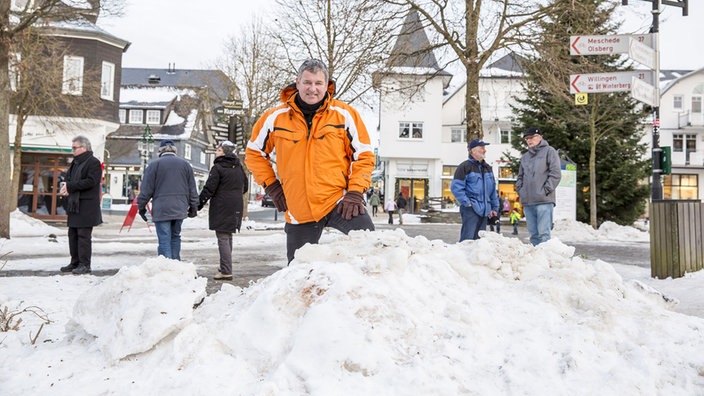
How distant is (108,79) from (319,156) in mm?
25884

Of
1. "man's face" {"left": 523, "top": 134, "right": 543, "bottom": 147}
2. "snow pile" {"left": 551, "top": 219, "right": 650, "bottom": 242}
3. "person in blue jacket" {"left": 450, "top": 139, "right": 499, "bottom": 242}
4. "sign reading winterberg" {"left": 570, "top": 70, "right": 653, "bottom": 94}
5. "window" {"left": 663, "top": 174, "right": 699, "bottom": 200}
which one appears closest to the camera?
"person in blue jacket" {"left": 450, "top": 139, "right": 499, "bottom": 242}

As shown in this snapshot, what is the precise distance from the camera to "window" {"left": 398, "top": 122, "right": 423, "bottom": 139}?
127 feet

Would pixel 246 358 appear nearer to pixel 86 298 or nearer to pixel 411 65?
pixel 86 298

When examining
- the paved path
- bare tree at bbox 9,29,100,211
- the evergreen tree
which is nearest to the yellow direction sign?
the paved path

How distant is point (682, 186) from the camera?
43.2 meters

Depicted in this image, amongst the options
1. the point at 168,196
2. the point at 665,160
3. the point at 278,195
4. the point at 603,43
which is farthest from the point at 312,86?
the point at 665,160

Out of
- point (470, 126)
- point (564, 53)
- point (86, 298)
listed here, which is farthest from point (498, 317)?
point (564, 53)

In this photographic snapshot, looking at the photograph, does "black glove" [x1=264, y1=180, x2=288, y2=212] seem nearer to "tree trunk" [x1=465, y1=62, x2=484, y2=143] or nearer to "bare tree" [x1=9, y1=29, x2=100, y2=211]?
"tree trunk" [x1=465, y1=62, x2=484, y2=143]

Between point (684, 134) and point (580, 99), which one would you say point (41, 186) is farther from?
point (684, 134)

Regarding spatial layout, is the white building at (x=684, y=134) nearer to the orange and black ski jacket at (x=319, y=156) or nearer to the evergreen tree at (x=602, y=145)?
the evergreen tree at (x=602, y=145)

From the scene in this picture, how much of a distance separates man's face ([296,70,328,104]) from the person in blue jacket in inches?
146

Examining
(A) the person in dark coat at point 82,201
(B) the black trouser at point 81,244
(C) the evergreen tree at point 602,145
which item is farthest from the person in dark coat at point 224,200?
(C) the evergreen tree at point 602,145

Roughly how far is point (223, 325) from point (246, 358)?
32cm

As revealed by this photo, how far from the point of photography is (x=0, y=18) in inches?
422
